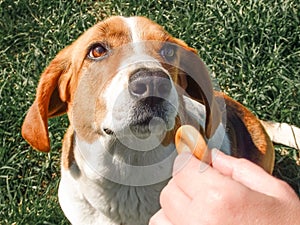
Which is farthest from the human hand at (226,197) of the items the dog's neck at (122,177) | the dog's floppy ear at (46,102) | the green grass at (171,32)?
the green grass at (171,32)

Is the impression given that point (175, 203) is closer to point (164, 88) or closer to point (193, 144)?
point (193, 144)

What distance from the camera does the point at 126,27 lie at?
342 cm

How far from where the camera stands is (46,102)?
11.5ft

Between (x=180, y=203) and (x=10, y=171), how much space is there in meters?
2.79

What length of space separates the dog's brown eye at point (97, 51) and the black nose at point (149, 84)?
0.53 meters

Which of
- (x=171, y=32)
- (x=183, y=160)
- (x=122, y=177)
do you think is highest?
(x=183, y=160)

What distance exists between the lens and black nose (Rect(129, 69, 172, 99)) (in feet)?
9.42

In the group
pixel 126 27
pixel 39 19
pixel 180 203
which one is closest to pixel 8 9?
pixel 39 19

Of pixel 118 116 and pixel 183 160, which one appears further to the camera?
pixel 118 116

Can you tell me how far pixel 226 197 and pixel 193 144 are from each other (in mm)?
591

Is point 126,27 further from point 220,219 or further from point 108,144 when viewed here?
point 220,219

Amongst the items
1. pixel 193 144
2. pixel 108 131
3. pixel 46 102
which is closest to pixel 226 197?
pixel 193 144

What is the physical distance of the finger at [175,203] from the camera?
2.07 metres

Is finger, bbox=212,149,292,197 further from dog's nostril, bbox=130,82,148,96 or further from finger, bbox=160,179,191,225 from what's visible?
dog's nostril, bbox=130,82,148,96
